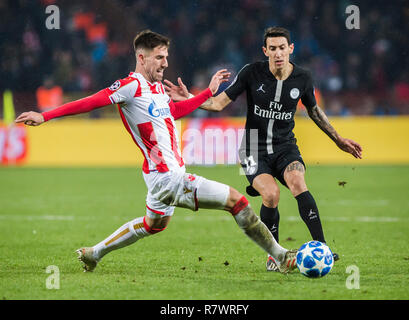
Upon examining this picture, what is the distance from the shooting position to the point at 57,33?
2119 cm

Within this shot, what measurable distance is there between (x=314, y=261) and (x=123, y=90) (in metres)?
2.09

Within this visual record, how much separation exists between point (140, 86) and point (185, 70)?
14.9 metres

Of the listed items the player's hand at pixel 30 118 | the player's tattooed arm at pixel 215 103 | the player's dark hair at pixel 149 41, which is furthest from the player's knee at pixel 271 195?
the player's hand at pixel 30 118

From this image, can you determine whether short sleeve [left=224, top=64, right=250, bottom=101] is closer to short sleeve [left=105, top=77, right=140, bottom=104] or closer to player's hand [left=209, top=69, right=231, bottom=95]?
player's hand [left=209, top=69, right=231, bottom=95]

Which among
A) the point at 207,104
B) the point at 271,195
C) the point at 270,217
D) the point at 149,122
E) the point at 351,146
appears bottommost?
the point at 270,217

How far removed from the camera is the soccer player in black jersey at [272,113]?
20.2 feet

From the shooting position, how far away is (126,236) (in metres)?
5.81

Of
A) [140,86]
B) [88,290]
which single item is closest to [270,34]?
[140,86]

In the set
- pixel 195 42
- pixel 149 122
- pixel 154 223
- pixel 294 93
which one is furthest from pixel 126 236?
A: pixel 195 42

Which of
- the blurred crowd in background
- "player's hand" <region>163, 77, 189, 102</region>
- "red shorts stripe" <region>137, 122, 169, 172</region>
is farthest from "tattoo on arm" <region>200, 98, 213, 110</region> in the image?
the blurred crowd in background

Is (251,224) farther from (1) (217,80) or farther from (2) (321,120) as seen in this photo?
(2) (321,120)

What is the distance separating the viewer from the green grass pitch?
5.01 m

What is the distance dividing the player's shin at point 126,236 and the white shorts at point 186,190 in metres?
0.44

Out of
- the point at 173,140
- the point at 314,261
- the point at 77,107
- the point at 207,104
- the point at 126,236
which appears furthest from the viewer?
the point at 207,104
